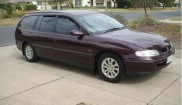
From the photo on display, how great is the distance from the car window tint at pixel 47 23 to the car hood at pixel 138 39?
5.57 ft

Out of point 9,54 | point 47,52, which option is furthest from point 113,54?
point 9,54

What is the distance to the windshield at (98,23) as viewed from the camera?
677cm

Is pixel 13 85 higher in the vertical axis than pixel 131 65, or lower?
lower

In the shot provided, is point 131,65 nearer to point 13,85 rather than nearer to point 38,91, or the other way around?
point 38,91

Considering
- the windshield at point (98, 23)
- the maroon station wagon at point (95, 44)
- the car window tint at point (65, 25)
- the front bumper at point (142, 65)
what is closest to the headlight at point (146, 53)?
the maroon station wagon at point (95, 44)

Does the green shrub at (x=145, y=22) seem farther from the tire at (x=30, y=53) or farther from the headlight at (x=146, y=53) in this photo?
the headlight at (x=146, y=53)

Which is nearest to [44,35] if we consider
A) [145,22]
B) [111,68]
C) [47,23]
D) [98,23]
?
[47,23]

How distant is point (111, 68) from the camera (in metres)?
6.20

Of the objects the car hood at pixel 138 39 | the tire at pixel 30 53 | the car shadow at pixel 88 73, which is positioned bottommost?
the car shadow at pixel 88 73

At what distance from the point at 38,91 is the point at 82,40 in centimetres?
160

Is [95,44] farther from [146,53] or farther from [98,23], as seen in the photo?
[146,53]

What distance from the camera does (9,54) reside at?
31.9 feet

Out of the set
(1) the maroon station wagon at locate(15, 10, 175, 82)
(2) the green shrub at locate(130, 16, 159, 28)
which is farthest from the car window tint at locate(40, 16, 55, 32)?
(2) the green shrub at locate(130, 16, 159, 28)

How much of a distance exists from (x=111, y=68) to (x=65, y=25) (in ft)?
5.83
